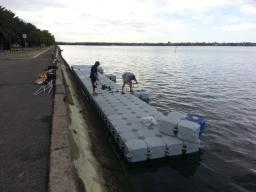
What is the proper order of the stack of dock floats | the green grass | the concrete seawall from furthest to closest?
1. the green grass
2. the stack of dock floats
3. the concrete seawall

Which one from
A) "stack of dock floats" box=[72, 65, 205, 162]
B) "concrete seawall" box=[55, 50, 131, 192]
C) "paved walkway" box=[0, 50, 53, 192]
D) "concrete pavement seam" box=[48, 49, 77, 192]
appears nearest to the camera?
"concrete pavement seam" box=[48, 49, 77, 192]

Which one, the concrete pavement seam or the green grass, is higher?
the green grass

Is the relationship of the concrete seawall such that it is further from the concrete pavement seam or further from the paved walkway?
the paved walkway

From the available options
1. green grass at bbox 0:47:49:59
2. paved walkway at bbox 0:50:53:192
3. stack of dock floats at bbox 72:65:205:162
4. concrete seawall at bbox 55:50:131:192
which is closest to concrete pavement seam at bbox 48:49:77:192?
concrete seawall at bbox 55:50:131:192

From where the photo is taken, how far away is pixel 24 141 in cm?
748

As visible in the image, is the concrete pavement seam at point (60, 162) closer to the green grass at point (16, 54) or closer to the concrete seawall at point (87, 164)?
the concrete seawall at point (87, 164)

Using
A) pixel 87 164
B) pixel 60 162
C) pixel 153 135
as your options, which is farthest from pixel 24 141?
pixel 153 135

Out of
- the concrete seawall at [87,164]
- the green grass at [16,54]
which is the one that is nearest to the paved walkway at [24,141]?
the concrete seawall at [87,164]

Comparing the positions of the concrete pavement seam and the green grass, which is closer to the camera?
the concrete pavement seam

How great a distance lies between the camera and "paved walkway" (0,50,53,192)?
5.48 metres

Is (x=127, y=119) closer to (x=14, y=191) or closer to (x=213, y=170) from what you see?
(x=213, y=170)

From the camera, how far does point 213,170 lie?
10.2m

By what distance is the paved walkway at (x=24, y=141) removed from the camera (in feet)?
18.0

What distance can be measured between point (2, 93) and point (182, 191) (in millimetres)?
9903
